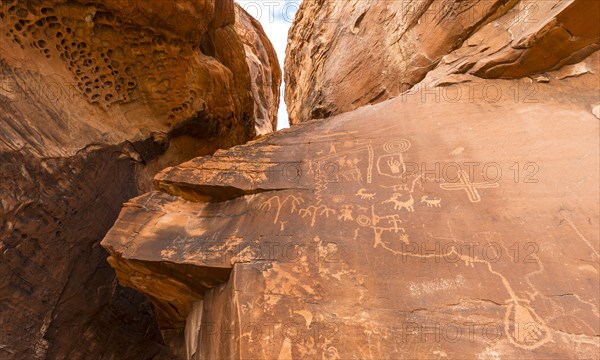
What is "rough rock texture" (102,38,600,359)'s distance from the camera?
2568 mm

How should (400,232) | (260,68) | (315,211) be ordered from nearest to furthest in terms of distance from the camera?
(400,232) → (315,211) → (260,68)

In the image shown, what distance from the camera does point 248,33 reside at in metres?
9.82

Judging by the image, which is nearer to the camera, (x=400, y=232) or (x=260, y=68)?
(x=400, y=232)

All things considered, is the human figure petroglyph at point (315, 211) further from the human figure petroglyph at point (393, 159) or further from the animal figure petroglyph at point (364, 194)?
the human figure petroglyph at point (393, 159)

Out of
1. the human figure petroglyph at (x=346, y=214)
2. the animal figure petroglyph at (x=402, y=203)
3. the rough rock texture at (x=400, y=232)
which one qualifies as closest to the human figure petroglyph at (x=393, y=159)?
the rough rock texture at (x=400, y=232)

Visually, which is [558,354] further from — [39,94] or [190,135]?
[39,94]

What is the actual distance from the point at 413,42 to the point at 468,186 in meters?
3.05

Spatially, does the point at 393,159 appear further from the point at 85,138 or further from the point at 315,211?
the point at 85,138

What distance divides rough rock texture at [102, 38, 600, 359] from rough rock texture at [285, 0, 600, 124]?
19 cm

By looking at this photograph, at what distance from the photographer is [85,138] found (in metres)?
4.25

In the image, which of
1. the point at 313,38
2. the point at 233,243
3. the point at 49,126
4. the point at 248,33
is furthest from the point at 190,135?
the point at 248,33

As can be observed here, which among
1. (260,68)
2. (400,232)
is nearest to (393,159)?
(400,232)

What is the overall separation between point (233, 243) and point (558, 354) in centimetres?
260

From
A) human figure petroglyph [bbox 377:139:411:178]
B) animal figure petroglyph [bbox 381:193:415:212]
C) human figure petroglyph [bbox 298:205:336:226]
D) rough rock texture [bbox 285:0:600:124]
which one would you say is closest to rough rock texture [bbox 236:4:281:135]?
rough rock texture [bbox 285:0:600:124]
